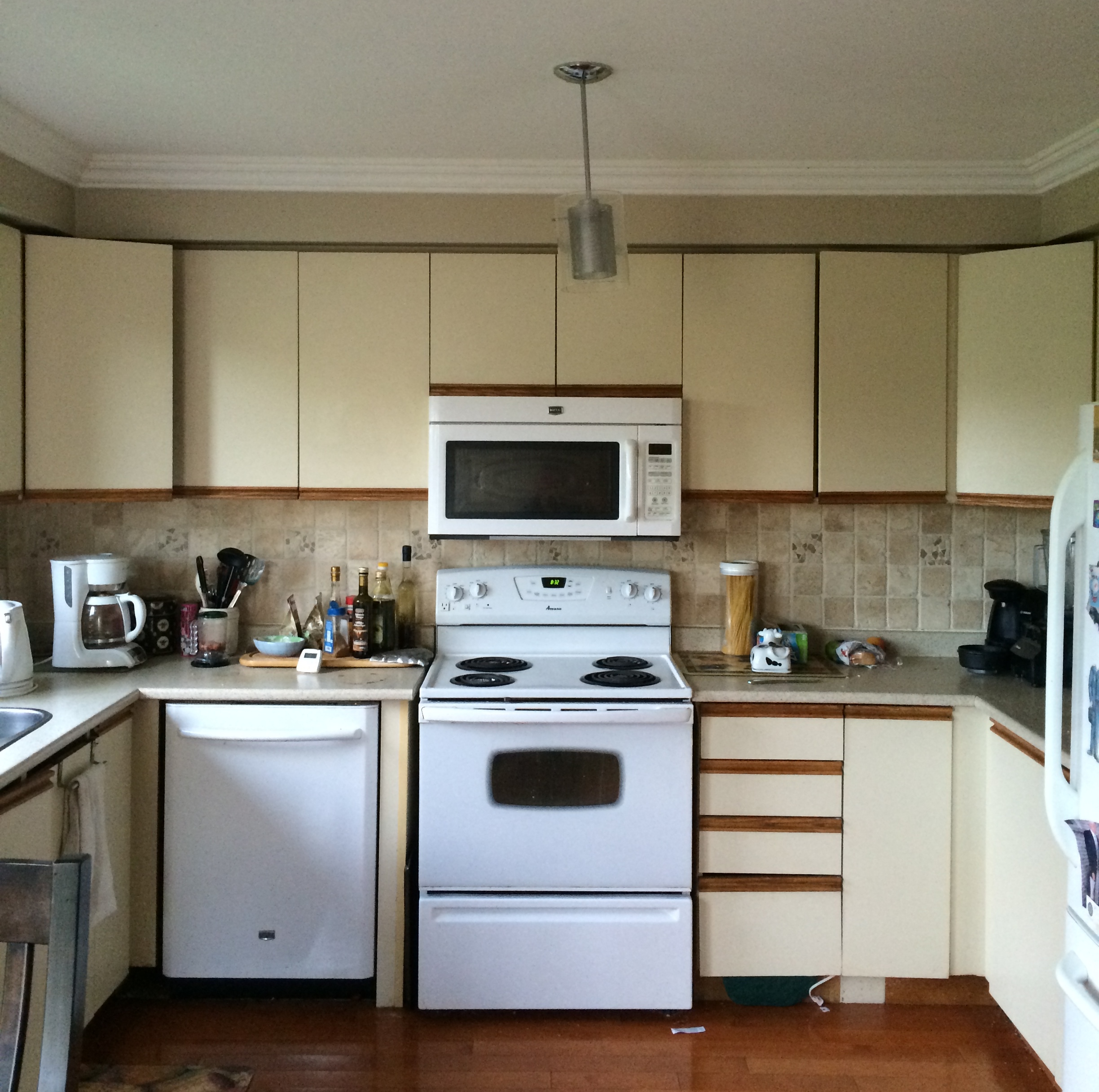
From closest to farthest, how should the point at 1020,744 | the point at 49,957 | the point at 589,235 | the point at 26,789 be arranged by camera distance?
the point at 49,957, the point at 26,789, the point at 589,235, the point at 1020,744

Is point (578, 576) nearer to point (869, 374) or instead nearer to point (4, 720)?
point (869, 374)

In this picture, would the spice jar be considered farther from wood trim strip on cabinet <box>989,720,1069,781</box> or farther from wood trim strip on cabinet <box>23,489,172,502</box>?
wood trim strip on cabinet <box>23,489,172,502</box>

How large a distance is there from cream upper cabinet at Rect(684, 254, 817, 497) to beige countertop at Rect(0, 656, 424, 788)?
1064 mm

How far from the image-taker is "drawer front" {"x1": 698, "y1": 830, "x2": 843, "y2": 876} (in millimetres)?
2680

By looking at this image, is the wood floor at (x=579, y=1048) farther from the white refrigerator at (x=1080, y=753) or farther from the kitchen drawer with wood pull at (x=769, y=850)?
the white refrigerator at (x=1080, y=753)

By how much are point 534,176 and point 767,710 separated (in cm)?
163

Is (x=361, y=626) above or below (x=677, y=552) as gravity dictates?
below

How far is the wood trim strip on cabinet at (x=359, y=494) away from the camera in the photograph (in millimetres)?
2949

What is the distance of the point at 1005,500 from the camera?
2822mm

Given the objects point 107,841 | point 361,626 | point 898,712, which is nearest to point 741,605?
point 898,712

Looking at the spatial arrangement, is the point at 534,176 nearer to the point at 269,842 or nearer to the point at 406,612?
the point at 406,612

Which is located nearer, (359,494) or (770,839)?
(770,839)

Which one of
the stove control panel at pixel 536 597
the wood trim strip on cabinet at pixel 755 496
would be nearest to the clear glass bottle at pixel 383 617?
the stove control panel at pixel 536 597

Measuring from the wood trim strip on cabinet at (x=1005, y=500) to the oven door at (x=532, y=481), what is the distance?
3.13 feet
